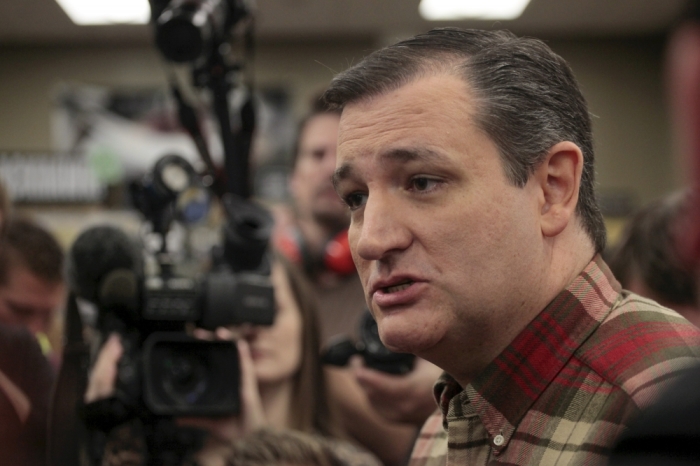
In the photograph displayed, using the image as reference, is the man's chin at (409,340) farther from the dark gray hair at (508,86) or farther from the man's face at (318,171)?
the man's face at (318,171)

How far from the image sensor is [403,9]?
5660mm

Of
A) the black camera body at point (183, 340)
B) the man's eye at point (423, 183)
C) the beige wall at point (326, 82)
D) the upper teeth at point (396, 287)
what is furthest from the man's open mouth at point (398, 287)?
the beige wall at point (326, 82)

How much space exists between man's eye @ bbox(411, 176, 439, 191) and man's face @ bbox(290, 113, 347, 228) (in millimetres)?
1595

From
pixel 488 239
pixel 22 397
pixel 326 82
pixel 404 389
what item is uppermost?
pixel 326 82

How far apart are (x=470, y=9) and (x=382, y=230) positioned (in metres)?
4.87

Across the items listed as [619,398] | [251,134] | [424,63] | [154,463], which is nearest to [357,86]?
[424,63]

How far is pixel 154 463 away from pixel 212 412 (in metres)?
0.15

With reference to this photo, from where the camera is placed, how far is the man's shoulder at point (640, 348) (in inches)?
33.1

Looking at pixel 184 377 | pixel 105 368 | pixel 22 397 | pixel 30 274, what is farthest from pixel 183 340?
pixel 30 274

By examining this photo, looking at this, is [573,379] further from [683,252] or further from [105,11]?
[105,11]

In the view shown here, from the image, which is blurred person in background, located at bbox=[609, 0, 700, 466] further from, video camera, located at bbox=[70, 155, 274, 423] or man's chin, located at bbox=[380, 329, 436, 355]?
video camera, located at bbox=[70, 155, 274, 423]

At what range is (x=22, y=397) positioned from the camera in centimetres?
147

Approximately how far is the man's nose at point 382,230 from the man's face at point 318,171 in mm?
1579

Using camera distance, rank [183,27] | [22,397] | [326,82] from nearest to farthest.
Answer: [22,397] < [183,27] < [326,82]
